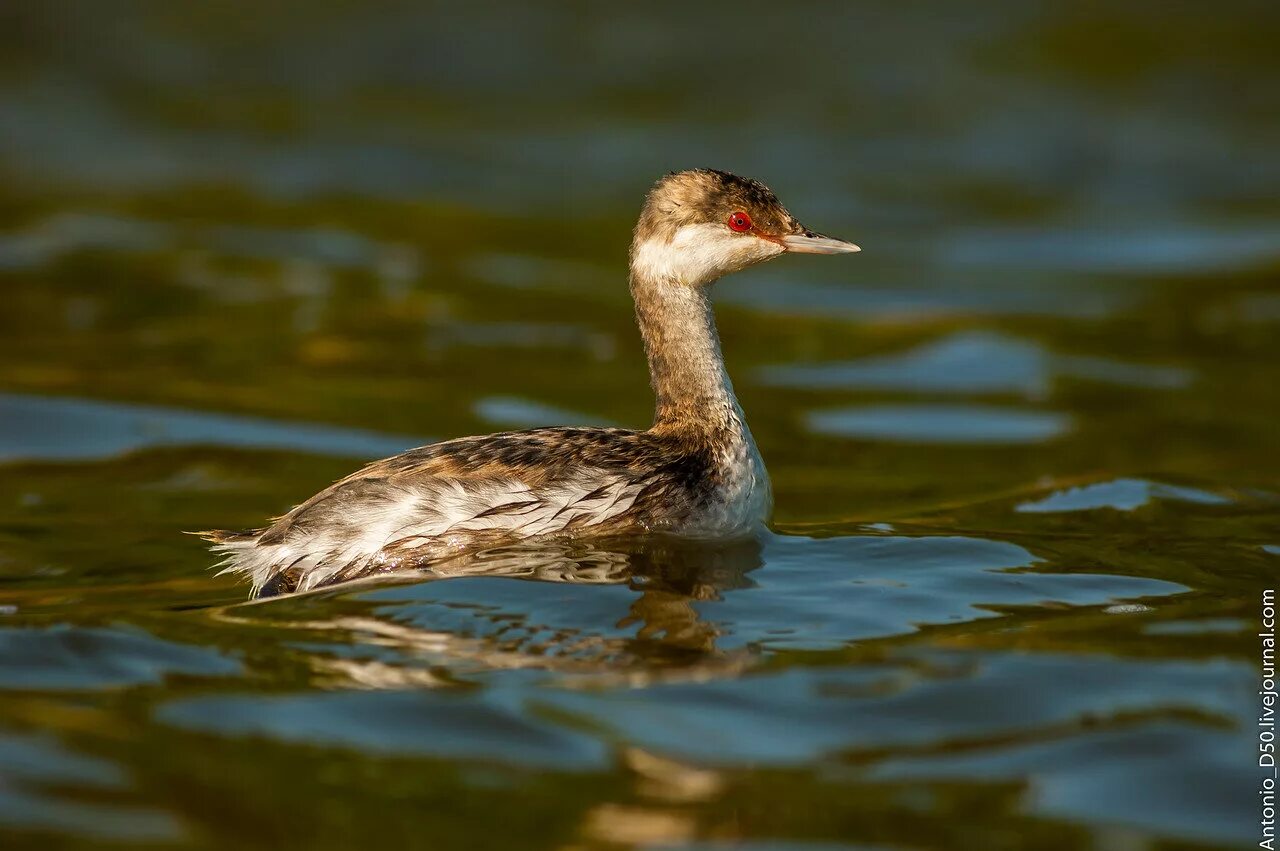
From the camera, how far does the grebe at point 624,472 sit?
703cm

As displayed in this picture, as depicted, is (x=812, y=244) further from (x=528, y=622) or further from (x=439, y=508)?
(x=528, y=622)

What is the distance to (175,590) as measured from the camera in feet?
24.6

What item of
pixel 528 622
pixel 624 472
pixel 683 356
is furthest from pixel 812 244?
pixel 528 622

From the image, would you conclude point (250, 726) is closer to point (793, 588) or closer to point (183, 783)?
point (183, 783)

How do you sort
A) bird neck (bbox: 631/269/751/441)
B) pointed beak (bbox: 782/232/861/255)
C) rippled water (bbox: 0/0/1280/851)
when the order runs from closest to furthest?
rippled water (bbox: 0/0/1280/851)
bird neck (bbox: 631/269/751/441)
pointed beak (bbox: 782/232/861/255)

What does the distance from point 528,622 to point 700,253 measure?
2.51 meters

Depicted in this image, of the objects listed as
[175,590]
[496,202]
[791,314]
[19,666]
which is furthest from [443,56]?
[19,666]

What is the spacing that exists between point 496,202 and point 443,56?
3.41m

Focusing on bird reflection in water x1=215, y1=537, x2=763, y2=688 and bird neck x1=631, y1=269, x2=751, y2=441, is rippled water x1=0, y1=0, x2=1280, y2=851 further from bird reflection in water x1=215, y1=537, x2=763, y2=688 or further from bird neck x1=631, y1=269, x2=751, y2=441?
bird neck x1=631, y1=269, x2=751, y2=441

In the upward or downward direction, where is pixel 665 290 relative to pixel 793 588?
upward

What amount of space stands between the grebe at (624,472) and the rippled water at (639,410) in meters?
0.21

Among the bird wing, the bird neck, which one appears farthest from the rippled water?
the bird neck

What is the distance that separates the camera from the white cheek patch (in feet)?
27.0

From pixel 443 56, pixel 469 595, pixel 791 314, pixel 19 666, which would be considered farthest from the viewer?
pixel 443 56
